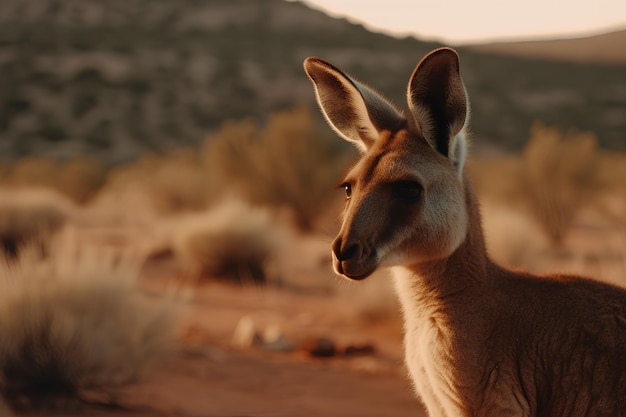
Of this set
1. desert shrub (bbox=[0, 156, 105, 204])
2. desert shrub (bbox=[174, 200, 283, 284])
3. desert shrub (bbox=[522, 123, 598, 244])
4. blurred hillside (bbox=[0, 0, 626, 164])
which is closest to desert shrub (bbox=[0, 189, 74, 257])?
desert shrub (bbox=[174, 200, 283, 284])

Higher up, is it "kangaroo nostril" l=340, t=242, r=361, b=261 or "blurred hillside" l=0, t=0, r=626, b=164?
"kangaroo nostril" l=340, t=242, r=361, b=261

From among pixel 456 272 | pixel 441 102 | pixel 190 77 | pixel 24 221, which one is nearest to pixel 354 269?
pixel 456 272

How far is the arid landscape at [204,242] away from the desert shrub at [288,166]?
60mm

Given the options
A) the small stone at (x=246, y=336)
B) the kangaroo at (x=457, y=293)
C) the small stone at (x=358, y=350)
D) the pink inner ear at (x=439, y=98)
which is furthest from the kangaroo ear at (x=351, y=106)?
the small stone at (x=246, y=336)

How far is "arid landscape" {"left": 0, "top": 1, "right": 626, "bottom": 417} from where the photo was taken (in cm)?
Result: 687

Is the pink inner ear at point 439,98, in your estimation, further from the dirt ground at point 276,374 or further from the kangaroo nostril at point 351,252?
the dirt ground at point 276,374

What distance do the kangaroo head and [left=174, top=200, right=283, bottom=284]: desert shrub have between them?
10.6 meters

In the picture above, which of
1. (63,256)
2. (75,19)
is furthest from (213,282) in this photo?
(75,19)

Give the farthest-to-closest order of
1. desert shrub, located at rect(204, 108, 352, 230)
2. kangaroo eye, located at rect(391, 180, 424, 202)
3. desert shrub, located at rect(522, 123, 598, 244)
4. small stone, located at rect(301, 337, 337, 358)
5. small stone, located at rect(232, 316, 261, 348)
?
desert shrub, located at rect(204, 108, 352, 230) → desert shrub, located at rect(522, 123, 598, 244) → small stone, located at rect(232, 316, 261, 348) → small stone, located at rect(301, 337, 337, 358) → kangaroo eye, located at rect(391, 180, 424, 202)

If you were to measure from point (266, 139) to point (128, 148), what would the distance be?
104 feet

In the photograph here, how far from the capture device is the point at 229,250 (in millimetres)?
14320

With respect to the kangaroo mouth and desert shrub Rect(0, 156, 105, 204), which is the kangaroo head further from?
desert shrub Rect(0, 156, 105, 204)

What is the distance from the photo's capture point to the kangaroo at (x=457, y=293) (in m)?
3.44

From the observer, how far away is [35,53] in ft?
197
